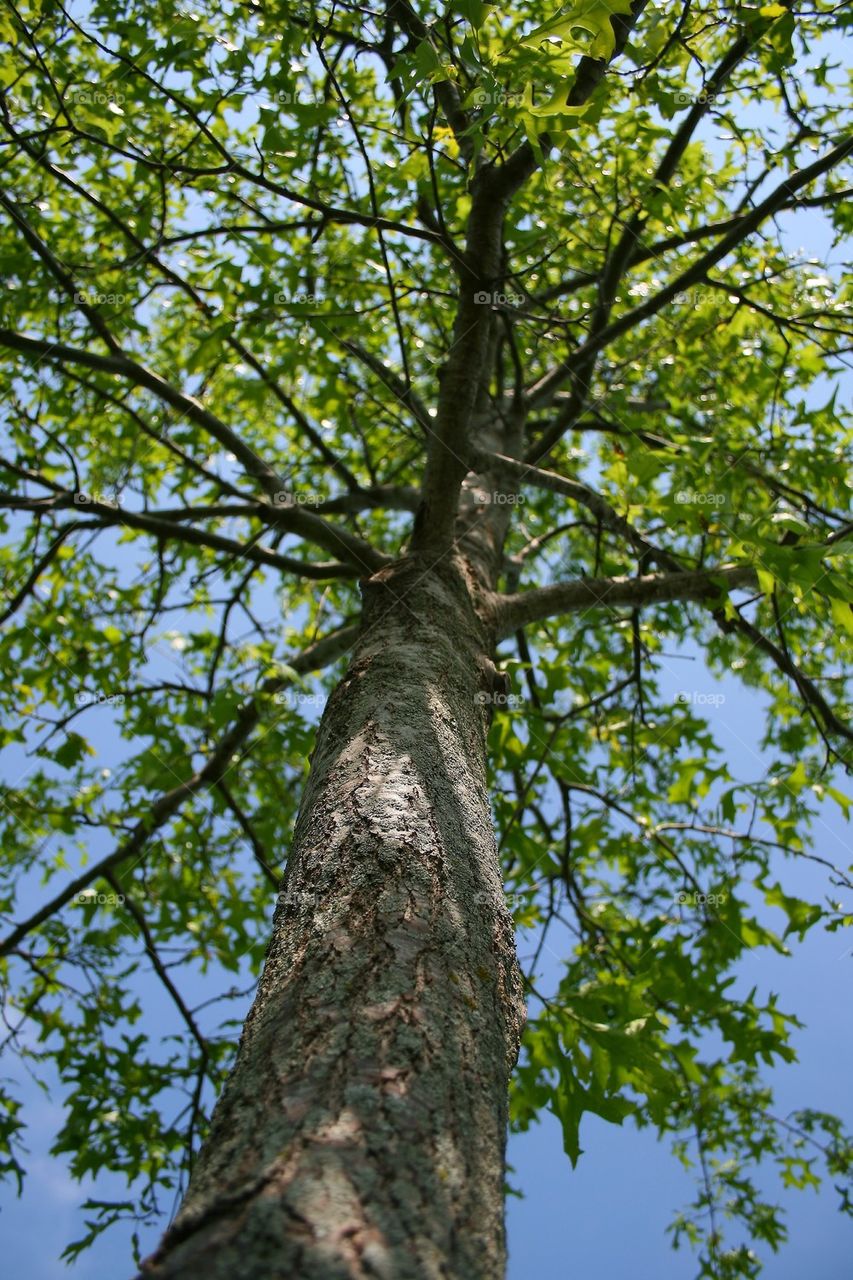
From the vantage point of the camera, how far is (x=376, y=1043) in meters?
1.14

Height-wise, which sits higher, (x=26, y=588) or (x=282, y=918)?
(x=26, y=588)

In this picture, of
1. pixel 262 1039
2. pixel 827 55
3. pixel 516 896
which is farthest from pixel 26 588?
pixel 827 55

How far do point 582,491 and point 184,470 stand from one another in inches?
117

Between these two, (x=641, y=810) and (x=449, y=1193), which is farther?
(x=641, y=810)

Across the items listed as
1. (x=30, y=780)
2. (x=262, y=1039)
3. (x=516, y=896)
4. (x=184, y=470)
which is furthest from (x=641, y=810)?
(x=262, y=1039)

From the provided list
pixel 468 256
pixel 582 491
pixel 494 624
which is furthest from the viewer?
pixel 582 491

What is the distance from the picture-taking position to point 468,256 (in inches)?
114

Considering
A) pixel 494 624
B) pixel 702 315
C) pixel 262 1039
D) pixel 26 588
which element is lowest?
pixel 262 1039

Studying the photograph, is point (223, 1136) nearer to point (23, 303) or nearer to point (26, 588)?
point (26, 588)

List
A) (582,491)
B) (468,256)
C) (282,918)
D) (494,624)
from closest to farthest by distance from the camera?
(282,918), (468,256), (494,624), (582,491)

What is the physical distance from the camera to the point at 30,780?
19.3 ft

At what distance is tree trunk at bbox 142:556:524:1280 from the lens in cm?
85

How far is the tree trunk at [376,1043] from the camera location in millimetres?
854

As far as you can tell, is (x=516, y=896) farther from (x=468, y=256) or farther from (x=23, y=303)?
(x=23, y=303)
